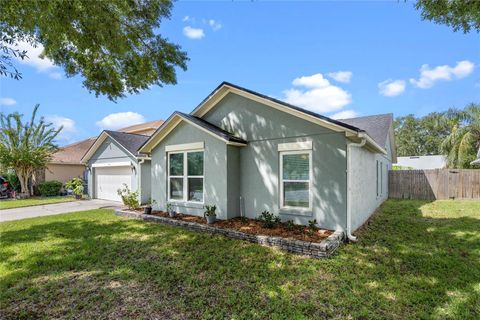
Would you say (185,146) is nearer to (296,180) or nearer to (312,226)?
(296,180)

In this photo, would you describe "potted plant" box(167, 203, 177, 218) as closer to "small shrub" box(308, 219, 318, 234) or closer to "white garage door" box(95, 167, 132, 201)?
"small shrub" box(308, 219, 318, 234)

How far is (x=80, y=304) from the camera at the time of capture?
12.7 ft

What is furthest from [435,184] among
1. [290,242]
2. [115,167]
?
[115,167]

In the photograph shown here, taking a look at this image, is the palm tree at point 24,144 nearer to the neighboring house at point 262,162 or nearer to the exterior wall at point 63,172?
the exterior wall at point 63,172

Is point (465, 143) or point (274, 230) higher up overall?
point (465, 143)

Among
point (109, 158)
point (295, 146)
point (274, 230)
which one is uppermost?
point (295, 146)

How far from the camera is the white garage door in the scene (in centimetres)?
1537

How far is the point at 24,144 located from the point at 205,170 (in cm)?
1772

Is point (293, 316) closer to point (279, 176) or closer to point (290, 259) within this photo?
point (290, 259)

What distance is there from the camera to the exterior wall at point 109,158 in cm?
1454

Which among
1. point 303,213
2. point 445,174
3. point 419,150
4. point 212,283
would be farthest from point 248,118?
point 419,150

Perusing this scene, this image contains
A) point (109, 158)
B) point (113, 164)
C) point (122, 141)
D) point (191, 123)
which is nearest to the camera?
point (191, 123)

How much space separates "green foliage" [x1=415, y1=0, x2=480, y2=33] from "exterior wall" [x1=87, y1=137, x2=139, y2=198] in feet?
45.0

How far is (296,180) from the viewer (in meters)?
7.59
